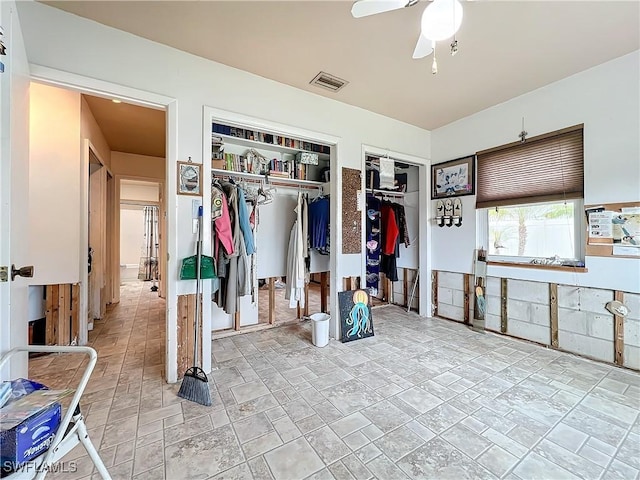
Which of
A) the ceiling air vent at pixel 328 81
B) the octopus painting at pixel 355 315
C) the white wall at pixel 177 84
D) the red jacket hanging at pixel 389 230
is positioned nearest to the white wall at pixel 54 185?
the white wall at pixel 177 84

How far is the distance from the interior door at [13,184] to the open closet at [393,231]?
10.9 ft

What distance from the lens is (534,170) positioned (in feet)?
9.78

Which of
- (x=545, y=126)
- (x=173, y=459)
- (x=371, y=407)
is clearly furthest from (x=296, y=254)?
(x=545, y=126)

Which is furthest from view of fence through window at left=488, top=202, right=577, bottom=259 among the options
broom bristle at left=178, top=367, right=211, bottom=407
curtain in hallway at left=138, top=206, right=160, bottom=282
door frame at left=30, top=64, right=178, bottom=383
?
curtain in hallway at left=138, top=206, right=160, bottom=282

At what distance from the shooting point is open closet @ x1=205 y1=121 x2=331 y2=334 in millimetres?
3125

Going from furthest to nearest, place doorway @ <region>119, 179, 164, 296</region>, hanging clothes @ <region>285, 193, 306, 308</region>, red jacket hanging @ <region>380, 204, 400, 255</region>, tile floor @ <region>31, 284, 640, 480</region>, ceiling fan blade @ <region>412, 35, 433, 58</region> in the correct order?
1. doorway @ <region>119, 179, 164, 296</region>
2. red jacket hanging @ <region>380, 204, 400, 255</region>
3. hanging clothes @ <region>285, 193, 306, 308</region>
4. ceiling fan blade @ <region>412, 35, 433, 58</region>
5. tile floor @ <region>31, 284, 640, 480</region>

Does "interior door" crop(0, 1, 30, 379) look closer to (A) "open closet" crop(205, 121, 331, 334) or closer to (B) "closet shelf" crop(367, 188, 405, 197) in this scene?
(A) "open closet" crop(205, 121, 331, 334)

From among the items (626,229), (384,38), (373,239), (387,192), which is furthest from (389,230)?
(384,38)

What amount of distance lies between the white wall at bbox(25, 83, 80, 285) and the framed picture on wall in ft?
14.6

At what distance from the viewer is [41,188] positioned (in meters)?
2.70

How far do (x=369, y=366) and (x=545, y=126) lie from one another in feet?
10.3

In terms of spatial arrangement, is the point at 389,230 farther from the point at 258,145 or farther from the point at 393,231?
the point at 258,145

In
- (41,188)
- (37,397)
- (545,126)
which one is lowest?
(37,397)

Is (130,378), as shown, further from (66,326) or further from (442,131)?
(442,131)
